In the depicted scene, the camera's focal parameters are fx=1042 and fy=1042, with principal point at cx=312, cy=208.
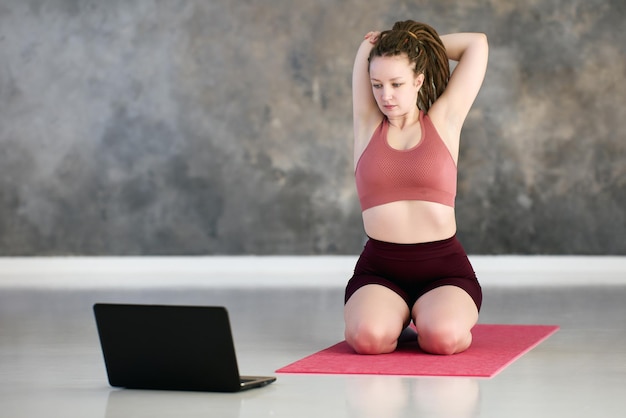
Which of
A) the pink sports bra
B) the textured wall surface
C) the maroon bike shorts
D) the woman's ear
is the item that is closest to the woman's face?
the woman's ear

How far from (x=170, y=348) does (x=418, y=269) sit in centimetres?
105

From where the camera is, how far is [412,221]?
3316 millimetres

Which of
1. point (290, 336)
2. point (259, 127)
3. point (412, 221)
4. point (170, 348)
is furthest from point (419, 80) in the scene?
point (259, 127)

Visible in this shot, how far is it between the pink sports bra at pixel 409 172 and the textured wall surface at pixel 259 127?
3.79 metres

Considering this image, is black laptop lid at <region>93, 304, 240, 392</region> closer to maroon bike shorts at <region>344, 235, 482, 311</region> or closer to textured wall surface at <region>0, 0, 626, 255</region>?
maroon bike shorts at <region>344, 235, 482, 311</region>

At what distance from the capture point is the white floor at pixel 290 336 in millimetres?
2371

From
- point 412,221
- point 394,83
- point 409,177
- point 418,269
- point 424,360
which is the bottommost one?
point 424,360

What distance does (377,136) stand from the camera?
341 centimetres

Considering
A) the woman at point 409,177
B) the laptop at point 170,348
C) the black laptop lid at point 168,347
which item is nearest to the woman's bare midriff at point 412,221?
the woman at point 409,177

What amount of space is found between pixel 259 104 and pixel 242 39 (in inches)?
18.3

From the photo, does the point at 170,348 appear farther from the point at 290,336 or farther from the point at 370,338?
the point at 290,336

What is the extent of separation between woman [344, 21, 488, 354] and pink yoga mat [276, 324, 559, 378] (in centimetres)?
8

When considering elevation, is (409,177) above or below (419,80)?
below

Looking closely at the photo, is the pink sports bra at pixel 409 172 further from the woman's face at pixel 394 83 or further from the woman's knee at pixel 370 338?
the woman's knee at pixel 370 338
